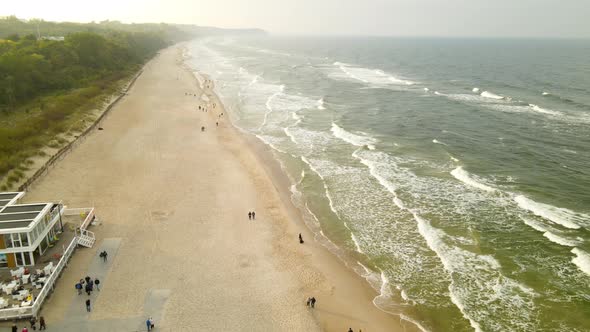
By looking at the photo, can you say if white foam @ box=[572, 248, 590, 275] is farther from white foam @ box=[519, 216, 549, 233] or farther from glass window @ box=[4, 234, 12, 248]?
glass window @ box=[4, 234, 12, 248]

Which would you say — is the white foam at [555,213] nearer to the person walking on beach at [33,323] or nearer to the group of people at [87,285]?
the group of people at [87,285]

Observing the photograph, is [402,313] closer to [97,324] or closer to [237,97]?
[97,324]

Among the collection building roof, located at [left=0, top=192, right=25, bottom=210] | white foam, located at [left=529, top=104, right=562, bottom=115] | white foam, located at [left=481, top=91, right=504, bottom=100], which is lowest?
building roof, located at [left=0, top=192, right=25, bottom=210]

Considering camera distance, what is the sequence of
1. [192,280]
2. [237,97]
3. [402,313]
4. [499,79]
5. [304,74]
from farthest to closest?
[304,74] → [499,79] → [237,97] → [192,280] → [402,313]

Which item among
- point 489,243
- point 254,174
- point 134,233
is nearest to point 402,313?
point 489,243

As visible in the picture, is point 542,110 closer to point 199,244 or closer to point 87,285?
point 199,244

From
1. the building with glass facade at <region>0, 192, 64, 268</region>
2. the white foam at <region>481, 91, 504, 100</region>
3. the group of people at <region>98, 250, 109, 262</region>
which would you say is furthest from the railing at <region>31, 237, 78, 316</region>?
the white foam at <region>481, 91, 504, 100</region>

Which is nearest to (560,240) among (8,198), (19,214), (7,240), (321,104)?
(7,240)
